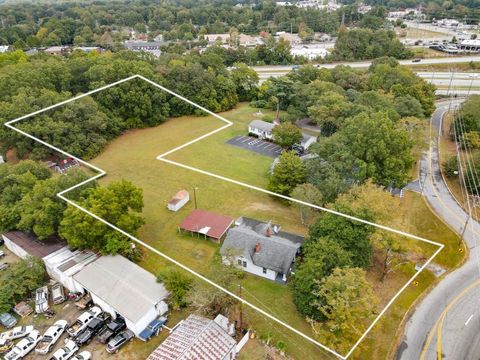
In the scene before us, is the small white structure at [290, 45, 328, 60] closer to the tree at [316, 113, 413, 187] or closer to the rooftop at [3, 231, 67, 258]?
the tree at [316, 113, 413, 187]

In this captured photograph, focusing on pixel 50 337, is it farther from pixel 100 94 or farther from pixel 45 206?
pixel 100 94

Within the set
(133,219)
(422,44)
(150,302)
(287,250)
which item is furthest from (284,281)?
(422,44)

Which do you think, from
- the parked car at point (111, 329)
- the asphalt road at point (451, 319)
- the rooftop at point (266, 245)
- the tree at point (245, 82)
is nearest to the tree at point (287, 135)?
the rooftop at point (266, 245)

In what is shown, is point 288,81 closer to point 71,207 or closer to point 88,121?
point 88,121

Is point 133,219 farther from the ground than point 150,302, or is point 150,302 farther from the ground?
point 133,219

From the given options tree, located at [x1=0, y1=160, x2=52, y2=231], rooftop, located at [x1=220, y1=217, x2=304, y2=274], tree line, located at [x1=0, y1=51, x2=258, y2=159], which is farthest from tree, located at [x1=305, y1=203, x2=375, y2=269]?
tree line, located at [x1=0, y1=51, x2=258, y2=159]

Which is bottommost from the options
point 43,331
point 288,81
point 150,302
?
point 43,331

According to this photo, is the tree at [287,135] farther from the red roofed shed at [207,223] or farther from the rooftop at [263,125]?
the red roofed shed at [207,223]
